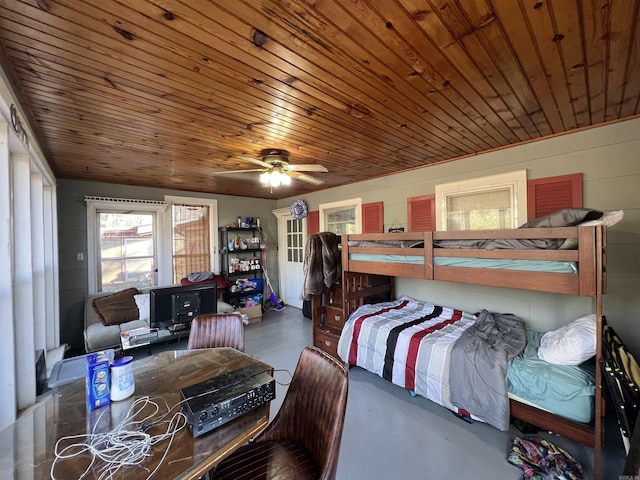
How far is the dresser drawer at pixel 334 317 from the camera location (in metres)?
3.35

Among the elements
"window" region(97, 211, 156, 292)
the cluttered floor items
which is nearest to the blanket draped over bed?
the cluttered floor items

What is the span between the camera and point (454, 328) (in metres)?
2.57

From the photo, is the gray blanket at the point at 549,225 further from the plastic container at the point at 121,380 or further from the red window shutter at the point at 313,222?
the red window shutter at the point at 313,222

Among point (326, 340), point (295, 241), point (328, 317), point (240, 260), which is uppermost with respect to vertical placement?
point (295, 241)

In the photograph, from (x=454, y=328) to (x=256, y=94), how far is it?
2.69 metres

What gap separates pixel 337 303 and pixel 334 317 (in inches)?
7.3

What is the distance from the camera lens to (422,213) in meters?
3.47

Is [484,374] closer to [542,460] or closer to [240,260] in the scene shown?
[542,460]

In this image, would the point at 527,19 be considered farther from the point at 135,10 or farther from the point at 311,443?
the point at 311,443

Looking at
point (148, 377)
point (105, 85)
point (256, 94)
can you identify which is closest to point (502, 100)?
point (256, 94)

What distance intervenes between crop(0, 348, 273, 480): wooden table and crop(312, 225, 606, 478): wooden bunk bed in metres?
1.66

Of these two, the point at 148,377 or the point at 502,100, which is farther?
the point at 502,100

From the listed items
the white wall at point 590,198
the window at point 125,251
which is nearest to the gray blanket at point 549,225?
the white wall at point 590,198

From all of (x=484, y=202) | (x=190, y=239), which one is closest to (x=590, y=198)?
(x=484, y=202)
